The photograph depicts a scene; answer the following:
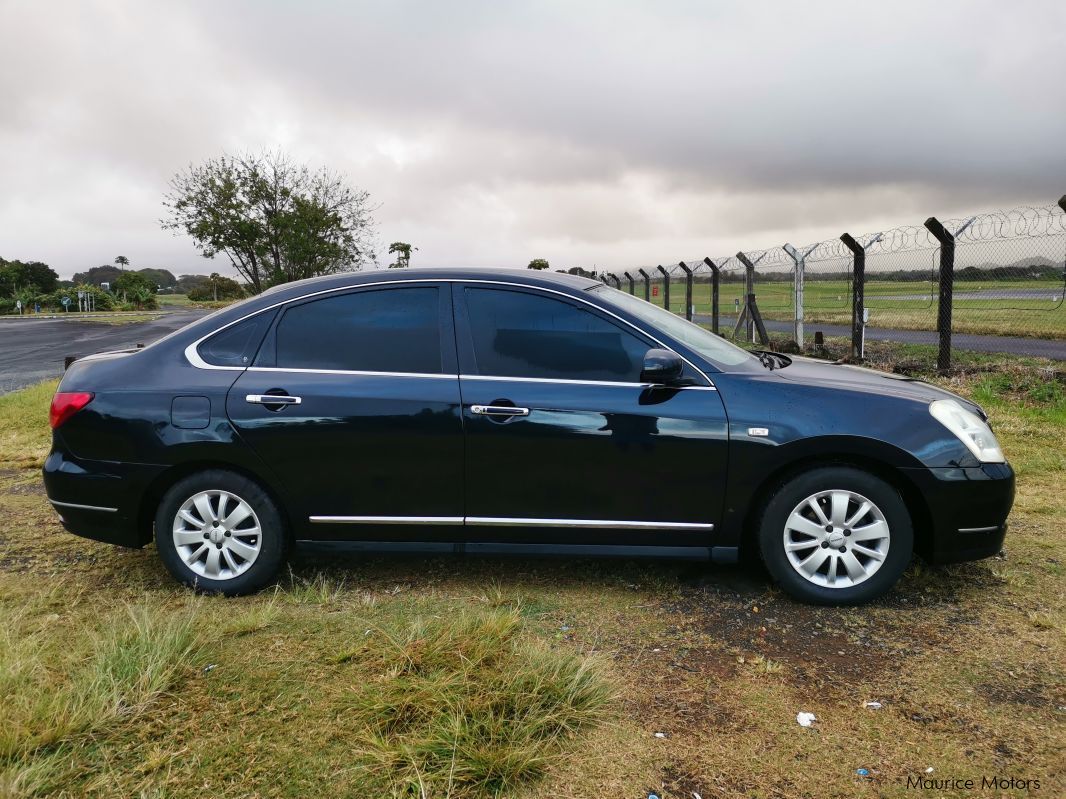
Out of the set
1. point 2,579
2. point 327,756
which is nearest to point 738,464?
point 327,756

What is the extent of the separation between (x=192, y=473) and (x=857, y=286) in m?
9.48

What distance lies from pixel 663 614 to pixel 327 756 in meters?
1.69

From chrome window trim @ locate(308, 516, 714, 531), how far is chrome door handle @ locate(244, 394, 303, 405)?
0.58 m

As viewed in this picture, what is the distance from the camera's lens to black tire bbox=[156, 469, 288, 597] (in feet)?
12.4

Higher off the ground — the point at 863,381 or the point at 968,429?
the point at 863,381

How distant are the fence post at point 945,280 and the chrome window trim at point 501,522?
6.97m

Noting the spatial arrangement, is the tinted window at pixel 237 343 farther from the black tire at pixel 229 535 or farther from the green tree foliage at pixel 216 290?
the green tree foliage at pixel 216 290

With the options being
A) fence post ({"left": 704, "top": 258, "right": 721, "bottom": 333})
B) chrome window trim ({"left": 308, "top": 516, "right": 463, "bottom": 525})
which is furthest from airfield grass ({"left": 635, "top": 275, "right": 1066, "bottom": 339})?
chrome window trim ({"left": 308, "top": 516, "right": 463, "bottom": 525})

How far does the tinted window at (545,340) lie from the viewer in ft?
12.1

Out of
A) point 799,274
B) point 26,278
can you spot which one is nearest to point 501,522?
point 799,274

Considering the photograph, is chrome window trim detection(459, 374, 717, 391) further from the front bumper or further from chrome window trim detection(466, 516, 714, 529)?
the front bumper

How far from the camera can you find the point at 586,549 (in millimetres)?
3701

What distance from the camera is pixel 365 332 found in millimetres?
3850

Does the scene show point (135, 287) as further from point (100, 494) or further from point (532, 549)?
point (532, 549)
